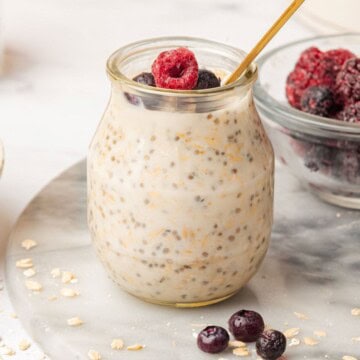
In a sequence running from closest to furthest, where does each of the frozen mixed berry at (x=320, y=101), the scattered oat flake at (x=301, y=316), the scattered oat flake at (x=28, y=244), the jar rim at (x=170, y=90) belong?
the jar rim at (x=170, y=90)
the scattered oat flake at (x=301, y=316)
the scattered oat flake at (x=28, y=244)
the frozen mixed berry at (x=320, y=101)

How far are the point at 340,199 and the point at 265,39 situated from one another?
447 mm

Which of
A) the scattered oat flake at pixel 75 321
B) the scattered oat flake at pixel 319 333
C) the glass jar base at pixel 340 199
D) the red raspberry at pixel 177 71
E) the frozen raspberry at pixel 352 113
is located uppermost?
the red raspberry at pixel 177 71

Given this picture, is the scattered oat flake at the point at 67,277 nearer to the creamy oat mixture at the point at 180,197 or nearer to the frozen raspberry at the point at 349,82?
the creamy oat mixture at the point at 180,197

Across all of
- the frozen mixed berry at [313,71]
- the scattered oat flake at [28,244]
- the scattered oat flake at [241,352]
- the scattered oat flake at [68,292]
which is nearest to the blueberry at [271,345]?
the scattered oat flake at [241,352]

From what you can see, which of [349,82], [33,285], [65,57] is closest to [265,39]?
[349,82]

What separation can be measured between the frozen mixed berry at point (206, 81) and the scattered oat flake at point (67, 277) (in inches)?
12.7

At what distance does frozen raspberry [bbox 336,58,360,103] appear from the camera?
147 cm

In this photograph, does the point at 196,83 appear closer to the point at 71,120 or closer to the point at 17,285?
the point at 17,285

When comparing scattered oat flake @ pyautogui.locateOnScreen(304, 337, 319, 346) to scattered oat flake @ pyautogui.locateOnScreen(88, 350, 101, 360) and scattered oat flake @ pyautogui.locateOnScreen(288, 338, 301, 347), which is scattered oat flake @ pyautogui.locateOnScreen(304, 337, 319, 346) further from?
scattered oat flake @ pyautogui.locateOnScreen(88, 350, 101, 360)

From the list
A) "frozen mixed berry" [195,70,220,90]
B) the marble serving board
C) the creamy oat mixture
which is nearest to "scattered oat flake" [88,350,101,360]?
the marble serving board

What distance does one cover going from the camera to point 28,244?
1.38 meters

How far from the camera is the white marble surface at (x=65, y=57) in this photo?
5.54 feet

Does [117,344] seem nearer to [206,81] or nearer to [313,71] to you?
[206,81]

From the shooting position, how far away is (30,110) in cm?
186
